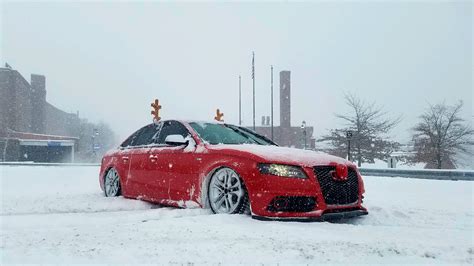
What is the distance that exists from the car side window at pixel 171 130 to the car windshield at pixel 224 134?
0.16 m

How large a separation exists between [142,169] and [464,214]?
447 cm

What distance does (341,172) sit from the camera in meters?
5.01

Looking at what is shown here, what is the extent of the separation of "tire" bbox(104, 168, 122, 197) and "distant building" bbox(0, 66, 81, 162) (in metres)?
45.6

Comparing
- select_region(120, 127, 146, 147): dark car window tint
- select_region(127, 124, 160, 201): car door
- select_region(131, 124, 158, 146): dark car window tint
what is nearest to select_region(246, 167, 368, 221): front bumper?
select_region(127, 124, 160, 201): car door

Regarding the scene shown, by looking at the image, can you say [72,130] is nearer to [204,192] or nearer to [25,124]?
[25,124]

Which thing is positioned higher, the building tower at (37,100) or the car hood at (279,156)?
the building tower at (37,100)

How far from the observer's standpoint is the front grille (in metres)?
4.81

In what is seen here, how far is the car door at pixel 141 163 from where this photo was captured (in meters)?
6.55

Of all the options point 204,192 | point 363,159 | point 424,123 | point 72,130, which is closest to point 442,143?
point 424,123

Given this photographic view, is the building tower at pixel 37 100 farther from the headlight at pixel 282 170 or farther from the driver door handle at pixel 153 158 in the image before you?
the headlight at pixel 282 170

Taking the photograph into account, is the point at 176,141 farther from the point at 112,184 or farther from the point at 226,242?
the point at 226,242

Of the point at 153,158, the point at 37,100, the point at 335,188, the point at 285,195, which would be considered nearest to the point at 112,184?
the point at 153,158

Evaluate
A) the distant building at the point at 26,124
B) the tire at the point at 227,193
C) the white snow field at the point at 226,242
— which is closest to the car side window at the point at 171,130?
the tire at the point at 227,193

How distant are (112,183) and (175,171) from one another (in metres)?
2.17
